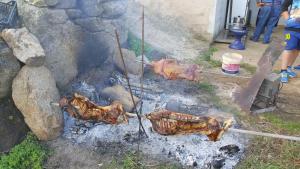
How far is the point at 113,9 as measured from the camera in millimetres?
7125

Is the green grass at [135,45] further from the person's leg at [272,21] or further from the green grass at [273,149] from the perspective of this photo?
the person's leg at [272,21]

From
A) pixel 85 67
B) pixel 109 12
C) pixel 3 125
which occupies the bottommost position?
pixel 3 125

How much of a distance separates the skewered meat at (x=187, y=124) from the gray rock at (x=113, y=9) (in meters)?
3.43

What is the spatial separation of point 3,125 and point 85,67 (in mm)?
1984

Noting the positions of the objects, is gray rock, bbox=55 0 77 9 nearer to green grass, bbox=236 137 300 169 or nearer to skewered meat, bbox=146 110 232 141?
skewered meat, bbox=146 110 232 141

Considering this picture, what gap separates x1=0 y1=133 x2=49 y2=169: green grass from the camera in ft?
15.5

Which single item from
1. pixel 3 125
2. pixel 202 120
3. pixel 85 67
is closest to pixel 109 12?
pixel 85 67

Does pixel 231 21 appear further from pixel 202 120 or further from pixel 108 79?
pixel 202 120

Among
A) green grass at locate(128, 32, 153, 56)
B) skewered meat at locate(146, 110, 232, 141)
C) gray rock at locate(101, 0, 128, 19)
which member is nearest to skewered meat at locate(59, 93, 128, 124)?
skewered meat at locate(146, 110, 232, 141)

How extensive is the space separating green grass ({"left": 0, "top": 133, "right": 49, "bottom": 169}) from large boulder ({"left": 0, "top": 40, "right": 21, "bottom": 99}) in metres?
0.91

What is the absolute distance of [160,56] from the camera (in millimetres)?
8492

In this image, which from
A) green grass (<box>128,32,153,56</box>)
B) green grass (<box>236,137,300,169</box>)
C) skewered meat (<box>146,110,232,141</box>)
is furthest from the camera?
green grass (<box>128,32,153,56</box>)

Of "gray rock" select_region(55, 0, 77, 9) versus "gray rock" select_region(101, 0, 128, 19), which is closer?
"gray rock" select_region(55, 0, 77, 9)

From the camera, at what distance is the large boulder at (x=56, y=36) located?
5.53 meters
